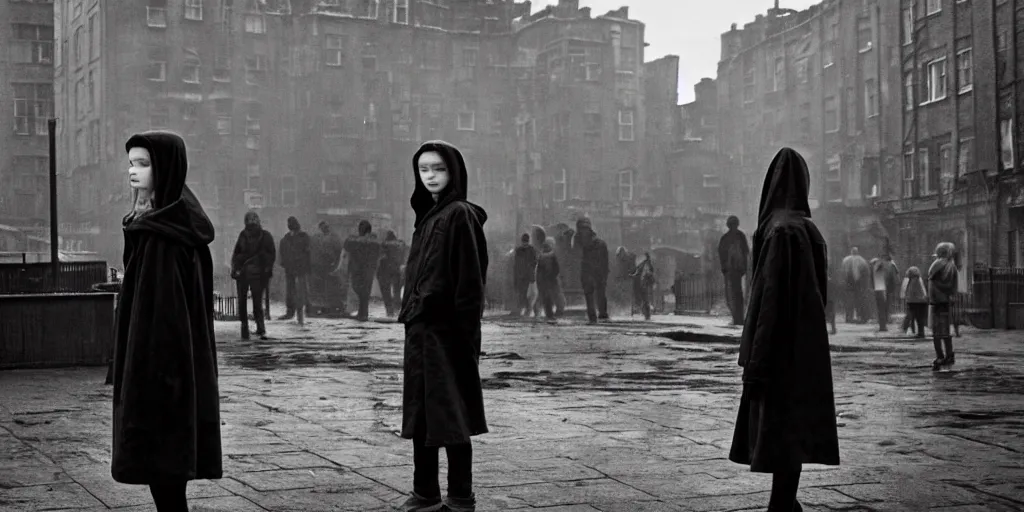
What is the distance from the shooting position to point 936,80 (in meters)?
36.5

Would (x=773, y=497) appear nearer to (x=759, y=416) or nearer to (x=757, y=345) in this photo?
(x=759, y=416)

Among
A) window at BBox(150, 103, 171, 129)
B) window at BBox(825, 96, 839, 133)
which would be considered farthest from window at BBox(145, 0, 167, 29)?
window at BBox(825, 96, 839, 133)

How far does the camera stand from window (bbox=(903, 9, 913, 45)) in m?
38.5

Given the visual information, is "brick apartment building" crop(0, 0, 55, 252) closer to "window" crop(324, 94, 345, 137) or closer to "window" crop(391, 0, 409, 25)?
"window" crop(324, 94, 345, 137)

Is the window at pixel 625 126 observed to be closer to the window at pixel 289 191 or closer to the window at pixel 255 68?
the window at pixel 289 191

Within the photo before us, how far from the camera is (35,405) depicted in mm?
9266

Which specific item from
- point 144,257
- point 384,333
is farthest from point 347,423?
point 384,333

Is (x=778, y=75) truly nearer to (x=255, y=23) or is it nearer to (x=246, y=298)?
(x=255, y=23)

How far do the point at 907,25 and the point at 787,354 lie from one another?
36514 mm

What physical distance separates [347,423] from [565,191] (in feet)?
170

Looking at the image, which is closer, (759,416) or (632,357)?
(759,416)

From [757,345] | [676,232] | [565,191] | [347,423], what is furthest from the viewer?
[565,191]

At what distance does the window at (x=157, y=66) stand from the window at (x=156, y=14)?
1152 mm

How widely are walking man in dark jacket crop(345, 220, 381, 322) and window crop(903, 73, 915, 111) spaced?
22054mm
